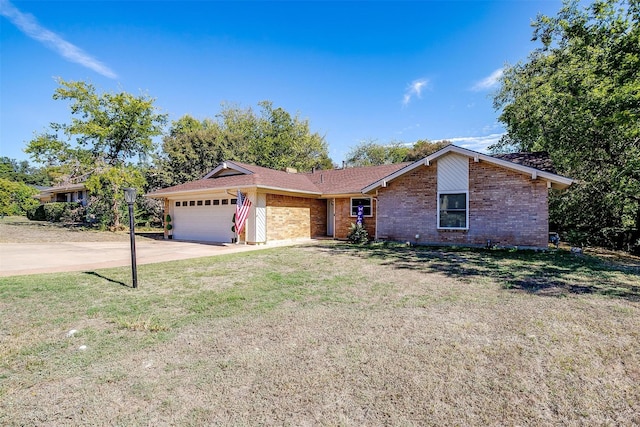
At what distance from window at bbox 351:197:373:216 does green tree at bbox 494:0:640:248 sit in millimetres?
8881

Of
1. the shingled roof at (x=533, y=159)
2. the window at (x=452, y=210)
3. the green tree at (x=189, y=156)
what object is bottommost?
the window at (x=452, y=210)

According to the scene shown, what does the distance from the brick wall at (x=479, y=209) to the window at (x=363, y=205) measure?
5.14 ft

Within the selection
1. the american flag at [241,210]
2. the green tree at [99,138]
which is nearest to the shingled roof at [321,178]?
the american flag at [241,210]

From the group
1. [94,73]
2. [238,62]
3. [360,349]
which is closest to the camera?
[360,349]

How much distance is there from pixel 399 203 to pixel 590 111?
25.6ft

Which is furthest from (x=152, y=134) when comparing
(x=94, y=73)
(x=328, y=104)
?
(x=328, y=104)

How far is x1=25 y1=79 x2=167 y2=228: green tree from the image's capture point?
68.1 feet

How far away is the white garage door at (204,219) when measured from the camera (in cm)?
1542

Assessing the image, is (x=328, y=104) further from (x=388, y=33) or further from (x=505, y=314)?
(x=505, y=314)

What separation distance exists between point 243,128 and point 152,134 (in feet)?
52.3

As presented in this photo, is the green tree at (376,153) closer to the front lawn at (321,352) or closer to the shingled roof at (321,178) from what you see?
the shingled roof at (321,178)

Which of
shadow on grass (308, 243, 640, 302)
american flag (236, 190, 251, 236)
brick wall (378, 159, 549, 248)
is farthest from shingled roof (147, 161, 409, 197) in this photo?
shadow on grass (308, 243, 640, 302)

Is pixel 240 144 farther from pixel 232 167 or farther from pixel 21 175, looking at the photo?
pixel 21 175

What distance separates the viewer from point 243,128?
1500 inches
